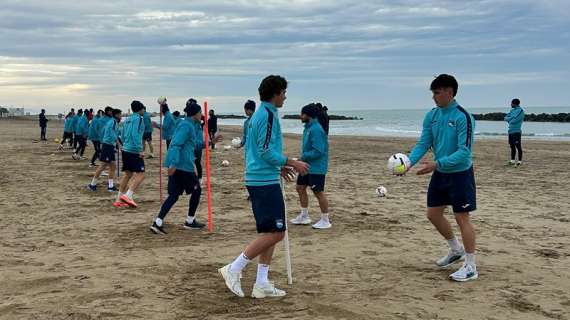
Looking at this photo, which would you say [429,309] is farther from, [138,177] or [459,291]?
[138,177]

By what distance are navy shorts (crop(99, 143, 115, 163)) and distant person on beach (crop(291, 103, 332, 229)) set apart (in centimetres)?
535

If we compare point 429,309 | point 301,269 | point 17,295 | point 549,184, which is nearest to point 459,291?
point 429,309

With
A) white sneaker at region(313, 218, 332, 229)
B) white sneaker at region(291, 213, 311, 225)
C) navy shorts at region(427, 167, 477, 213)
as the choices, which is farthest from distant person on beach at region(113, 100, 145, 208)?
navy shorts at region(427, 167, 477, 213)

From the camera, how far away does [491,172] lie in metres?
15.9

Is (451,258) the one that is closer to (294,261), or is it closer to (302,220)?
(294,261)

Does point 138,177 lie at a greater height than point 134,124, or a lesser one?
lesser

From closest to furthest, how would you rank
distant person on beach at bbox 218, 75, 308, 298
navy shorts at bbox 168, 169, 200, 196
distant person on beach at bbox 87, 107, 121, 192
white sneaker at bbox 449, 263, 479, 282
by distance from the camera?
1. distant person on beach at bbox 218, 75, 308, 298
2. white sneaker at bbox 449, 263, 479, 282
3. navy shorts at bbox 168, 169, 200, 196
4. distant person on beach at bbox 87, 107, 121, 192

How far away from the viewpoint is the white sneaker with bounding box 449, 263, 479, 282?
575cm

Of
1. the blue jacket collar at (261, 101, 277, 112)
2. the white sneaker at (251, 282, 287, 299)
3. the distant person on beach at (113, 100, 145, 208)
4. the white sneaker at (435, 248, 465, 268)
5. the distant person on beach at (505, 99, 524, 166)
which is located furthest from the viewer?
the distant person on beach at (505, 99, 524, 166)

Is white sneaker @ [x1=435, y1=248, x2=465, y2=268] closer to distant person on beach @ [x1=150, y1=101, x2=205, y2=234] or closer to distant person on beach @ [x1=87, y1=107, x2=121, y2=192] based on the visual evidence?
distant person on beach @ [x1=150, y1=101, x2=205, y2=234]

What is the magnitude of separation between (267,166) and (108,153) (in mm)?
8165

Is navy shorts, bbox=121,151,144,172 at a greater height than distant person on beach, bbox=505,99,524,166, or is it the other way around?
distant person on beach, bbox=505,99,524,166

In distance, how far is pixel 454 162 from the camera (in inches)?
218

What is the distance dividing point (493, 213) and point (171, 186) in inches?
209
